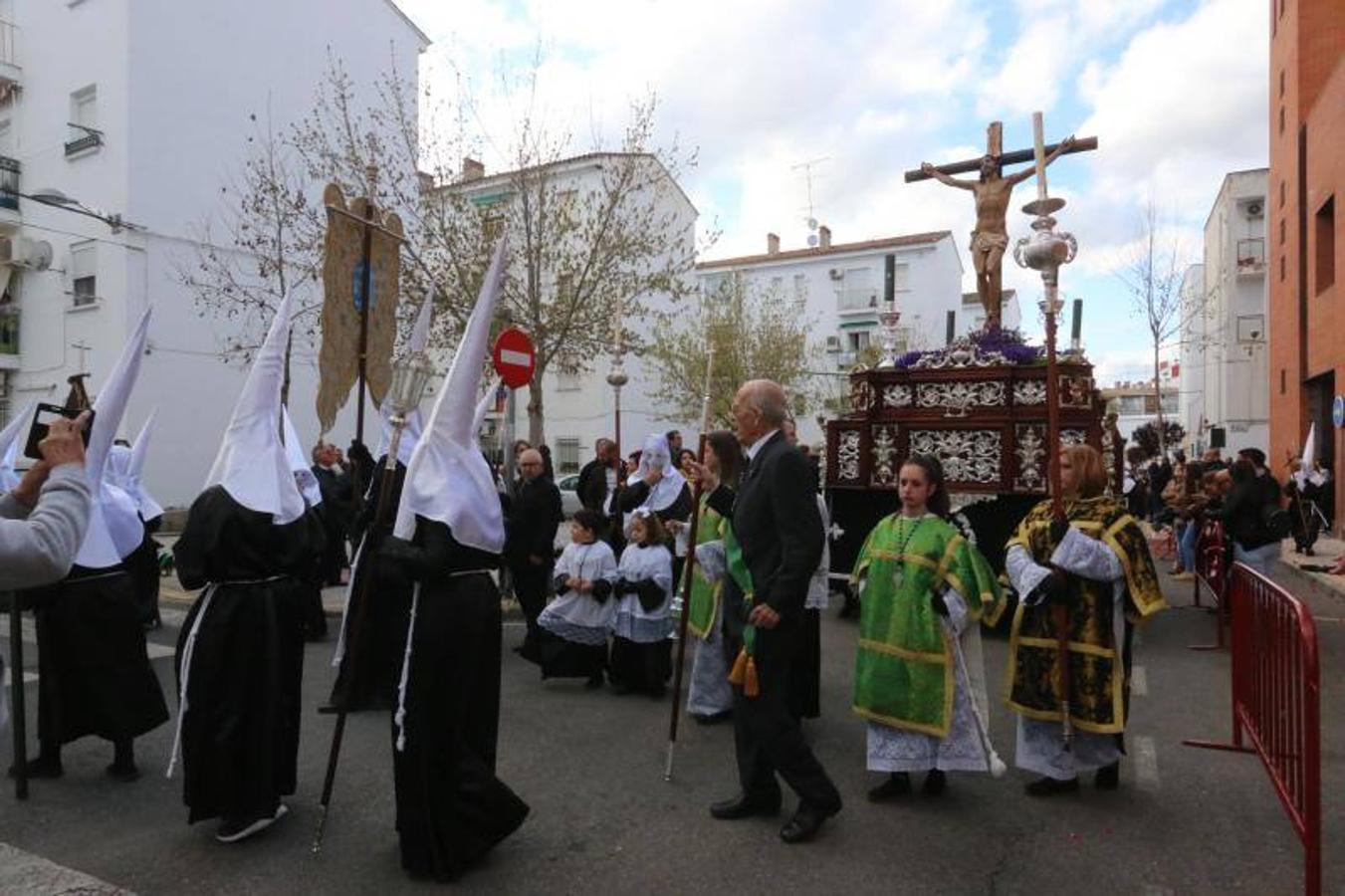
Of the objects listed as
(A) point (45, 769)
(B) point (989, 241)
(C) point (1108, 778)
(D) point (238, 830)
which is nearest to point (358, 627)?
(D) point (238, 830)

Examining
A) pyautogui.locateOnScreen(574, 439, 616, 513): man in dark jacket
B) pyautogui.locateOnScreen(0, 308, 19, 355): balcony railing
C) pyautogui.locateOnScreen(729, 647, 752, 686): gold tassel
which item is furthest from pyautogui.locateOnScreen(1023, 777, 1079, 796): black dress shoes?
pyautogui.locateOnScreen(0, 308, 19, 355): balcony railing

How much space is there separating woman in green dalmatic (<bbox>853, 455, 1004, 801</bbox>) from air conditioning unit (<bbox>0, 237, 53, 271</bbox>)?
898 inches

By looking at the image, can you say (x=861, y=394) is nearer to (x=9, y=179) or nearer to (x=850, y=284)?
(x=9, y=179)

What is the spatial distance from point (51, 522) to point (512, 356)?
638cm

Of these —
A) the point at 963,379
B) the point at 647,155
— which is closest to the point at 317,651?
the point at 963,379

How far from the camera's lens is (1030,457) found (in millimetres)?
8203

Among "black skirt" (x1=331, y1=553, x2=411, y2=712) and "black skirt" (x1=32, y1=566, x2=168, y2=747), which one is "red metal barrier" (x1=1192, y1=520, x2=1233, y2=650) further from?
"black skirt" (x1=32, y1=566, x2=168, y2=747)

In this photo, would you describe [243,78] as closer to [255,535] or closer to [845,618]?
[845,618]

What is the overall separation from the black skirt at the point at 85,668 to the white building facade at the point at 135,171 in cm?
1681

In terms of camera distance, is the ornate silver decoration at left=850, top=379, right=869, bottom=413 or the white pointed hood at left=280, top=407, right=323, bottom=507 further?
the ornate silver decoration at left=850, top=379, right=869, bottom=413

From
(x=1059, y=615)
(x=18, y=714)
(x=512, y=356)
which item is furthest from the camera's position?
(x=512, y=356)

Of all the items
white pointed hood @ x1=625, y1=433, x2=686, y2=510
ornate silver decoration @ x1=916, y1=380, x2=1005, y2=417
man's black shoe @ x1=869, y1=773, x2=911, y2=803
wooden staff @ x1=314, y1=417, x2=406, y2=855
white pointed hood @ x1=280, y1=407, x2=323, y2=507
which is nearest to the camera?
wooden staff @ x1=314, y1=417, x2=406, y2=855

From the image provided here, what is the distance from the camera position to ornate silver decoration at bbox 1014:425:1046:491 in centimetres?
814

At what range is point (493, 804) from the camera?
380 cm
